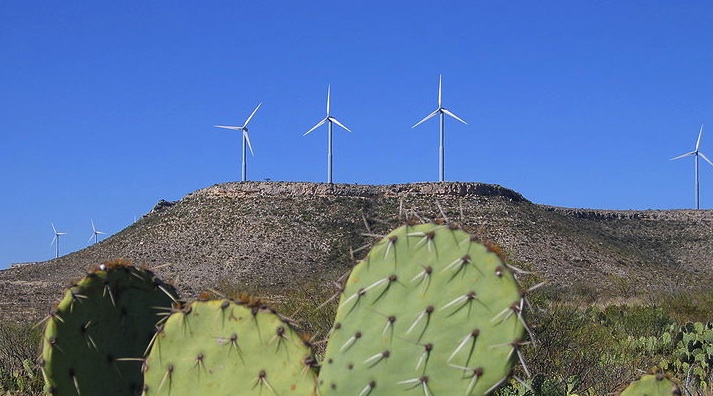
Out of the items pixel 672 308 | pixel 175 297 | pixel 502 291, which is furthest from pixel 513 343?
pixel 672 308

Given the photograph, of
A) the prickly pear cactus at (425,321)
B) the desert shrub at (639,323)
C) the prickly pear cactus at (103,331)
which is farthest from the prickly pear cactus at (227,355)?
the desert shrub at (639,323)

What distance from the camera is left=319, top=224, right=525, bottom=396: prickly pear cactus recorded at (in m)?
3.37

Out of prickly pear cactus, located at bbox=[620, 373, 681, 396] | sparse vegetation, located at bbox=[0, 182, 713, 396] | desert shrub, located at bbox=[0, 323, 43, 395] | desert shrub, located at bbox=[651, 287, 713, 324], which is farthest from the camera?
sparse vegetation, located at bbox=[0, 182, 713, 396]

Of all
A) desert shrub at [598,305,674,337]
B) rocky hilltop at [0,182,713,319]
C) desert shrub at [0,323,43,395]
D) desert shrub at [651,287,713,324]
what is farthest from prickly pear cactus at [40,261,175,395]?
rocky hilltop at [0,182,713,319]

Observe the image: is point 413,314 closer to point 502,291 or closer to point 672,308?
point 502,291

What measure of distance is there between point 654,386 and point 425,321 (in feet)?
4.84

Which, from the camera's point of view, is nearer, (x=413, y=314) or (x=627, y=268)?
(x=413, y=314)

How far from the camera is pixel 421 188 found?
69312 mm

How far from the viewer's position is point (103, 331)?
4410mm

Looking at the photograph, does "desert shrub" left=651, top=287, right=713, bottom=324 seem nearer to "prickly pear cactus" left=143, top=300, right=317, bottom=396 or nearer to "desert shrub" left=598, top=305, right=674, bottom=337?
"desert shrub" left=598, top=305, right=674, bottom=337

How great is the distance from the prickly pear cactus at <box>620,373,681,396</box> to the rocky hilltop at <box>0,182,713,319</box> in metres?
46.2

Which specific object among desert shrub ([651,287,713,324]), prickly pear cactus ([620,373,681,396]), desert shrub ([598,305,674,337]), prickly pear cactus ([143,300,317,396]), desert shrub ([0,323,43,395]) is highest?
prickly pear cactus ([143,300,317,396])

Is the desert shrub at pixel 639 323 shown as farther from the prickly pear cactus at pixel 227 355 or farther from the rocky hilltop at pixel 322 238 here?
the rocky hilltop at pixel 322 238

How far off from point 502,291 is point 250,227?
60.1 metres
